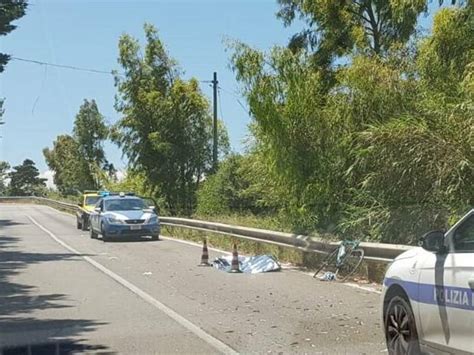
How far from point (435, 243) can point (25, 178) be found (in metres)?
103

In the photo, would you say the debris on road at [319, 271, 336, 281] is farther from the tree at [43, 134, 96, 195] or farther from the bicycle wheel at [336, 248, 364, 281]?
the tree at [43, 134, 96, 195]

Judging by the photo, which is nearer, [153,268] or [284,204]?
[153,268]

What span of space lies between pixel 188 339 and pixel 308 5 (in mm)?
15273

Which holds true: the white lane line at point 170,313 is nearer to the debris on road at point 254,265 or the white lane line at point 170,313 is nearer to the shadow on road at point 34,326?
the shadow on road at point 34,326

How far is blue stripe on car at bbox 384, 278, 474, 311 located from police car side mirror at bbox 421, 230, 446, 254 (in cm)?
30

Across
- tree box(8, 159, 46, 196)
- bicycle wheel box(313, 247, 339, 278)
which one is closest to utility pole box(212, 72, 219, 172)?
bicycle wheel box(313, 247, 339, 278)

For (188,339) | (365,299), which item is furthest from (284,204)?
(188,339)

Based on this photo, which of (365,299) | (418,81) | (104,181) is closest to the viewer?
(365,299)

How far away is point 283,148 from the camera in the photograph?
16.4 metres

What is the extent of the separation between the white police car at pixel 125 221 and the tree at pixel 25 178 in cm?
7834

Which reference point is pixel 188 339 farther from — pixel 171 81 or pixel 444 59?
pixel 171 81

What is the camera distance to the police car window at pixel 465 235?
19.9 feet

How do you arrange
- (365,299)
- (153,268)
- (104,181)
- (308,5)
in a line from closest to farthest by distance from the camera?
(365,299) → (153,268) → (308,5) → (104,181)

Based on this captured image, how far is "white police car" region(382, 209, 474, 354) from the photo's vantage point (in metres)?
5.61
